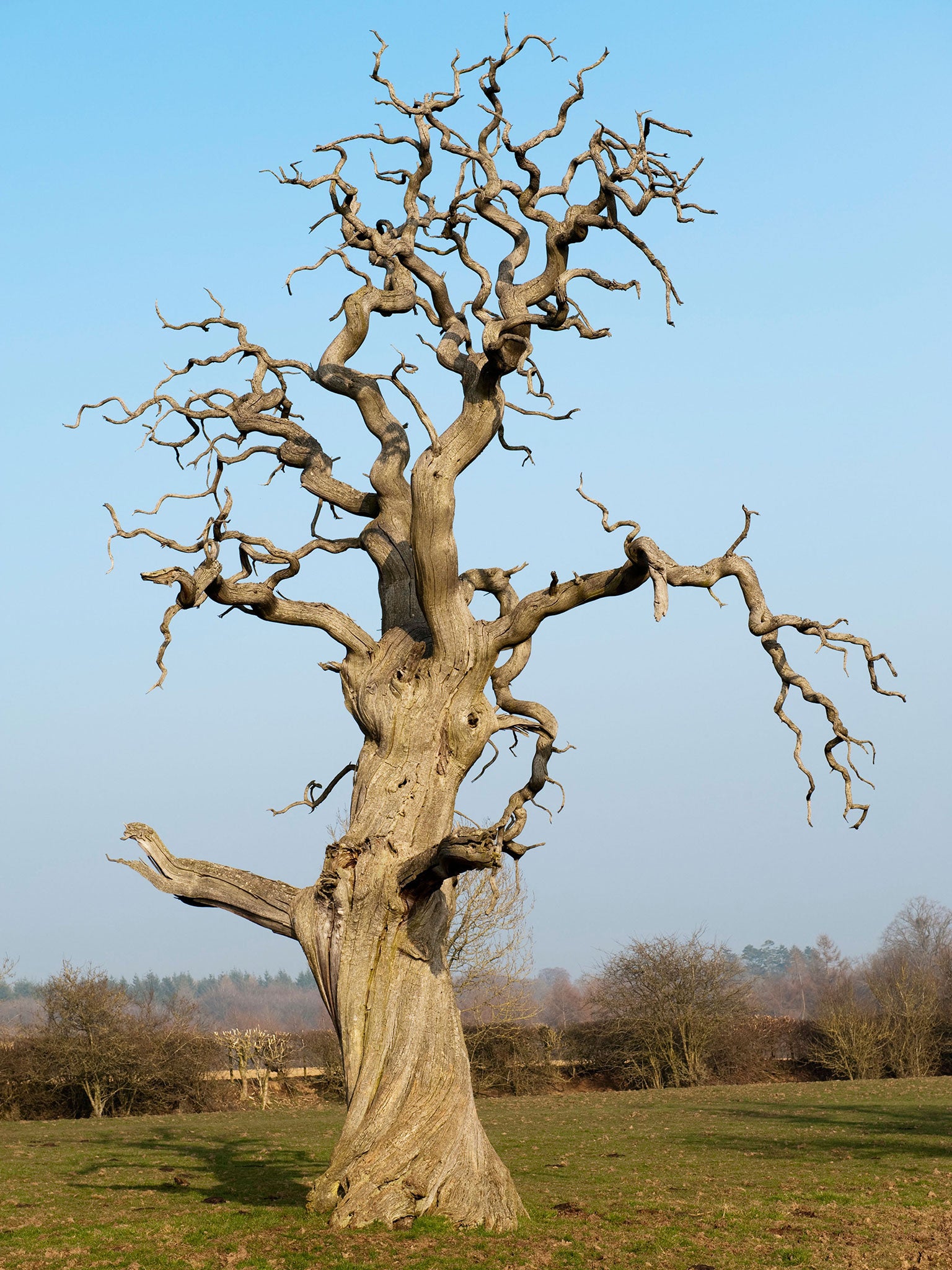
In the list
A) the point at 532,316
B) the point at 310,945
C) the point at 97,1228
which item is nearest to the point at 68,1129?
the point at 97,1228

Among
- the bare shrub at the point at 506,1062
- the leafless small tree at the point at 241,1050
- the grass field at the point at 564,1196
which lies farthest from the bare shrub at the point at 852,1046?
the leafless small tree at the point at 241,1050

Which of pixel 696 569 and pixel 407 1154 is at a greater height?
pixel 696 569

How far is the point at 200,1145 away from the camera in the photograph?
19016 millimetres

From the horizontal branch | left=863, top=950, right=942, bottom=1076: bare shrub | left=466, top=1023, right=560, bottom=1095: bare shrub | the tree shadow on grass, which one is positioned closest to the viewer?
the horizontal branch

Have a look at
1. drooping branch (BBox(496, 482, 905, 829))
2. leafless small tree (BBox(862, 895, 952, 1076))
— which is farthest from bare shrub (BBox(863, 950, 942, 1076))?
drooping branch (BBox(496, 482, 905, 829))

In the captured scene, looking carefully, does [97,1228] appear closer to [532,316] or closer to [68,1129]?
[532,316]

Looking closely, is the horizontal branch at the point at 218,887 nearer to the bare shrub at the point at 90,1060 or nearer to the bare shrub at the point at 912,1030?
the bare shrub at the point at 90,1060

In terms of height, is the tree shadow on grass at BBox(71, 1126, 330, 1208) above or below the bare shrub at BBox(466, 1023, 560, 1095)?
above

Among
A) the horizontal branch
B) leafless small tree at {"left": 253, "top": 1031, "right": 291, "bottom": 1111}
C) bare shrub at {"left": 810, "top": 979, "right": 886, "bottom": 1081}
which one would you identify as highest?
the horizontal branch

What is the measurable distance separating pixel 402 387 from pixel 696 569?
370 cm

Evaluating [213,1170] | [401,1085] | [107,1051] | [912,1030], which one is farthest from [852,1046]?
[401,1085]

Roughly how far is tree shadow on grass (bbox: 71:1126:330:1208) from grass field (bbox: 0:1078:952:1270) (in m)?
0.06

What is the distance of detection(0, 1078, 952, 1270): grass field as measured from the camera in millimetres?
9320

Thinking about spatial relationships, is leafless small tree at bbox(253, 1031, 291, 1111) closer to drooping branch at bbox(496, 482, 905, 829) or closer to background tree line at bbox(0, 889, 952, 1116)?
background tree line at bbox(0, 889, 952, 1116)
